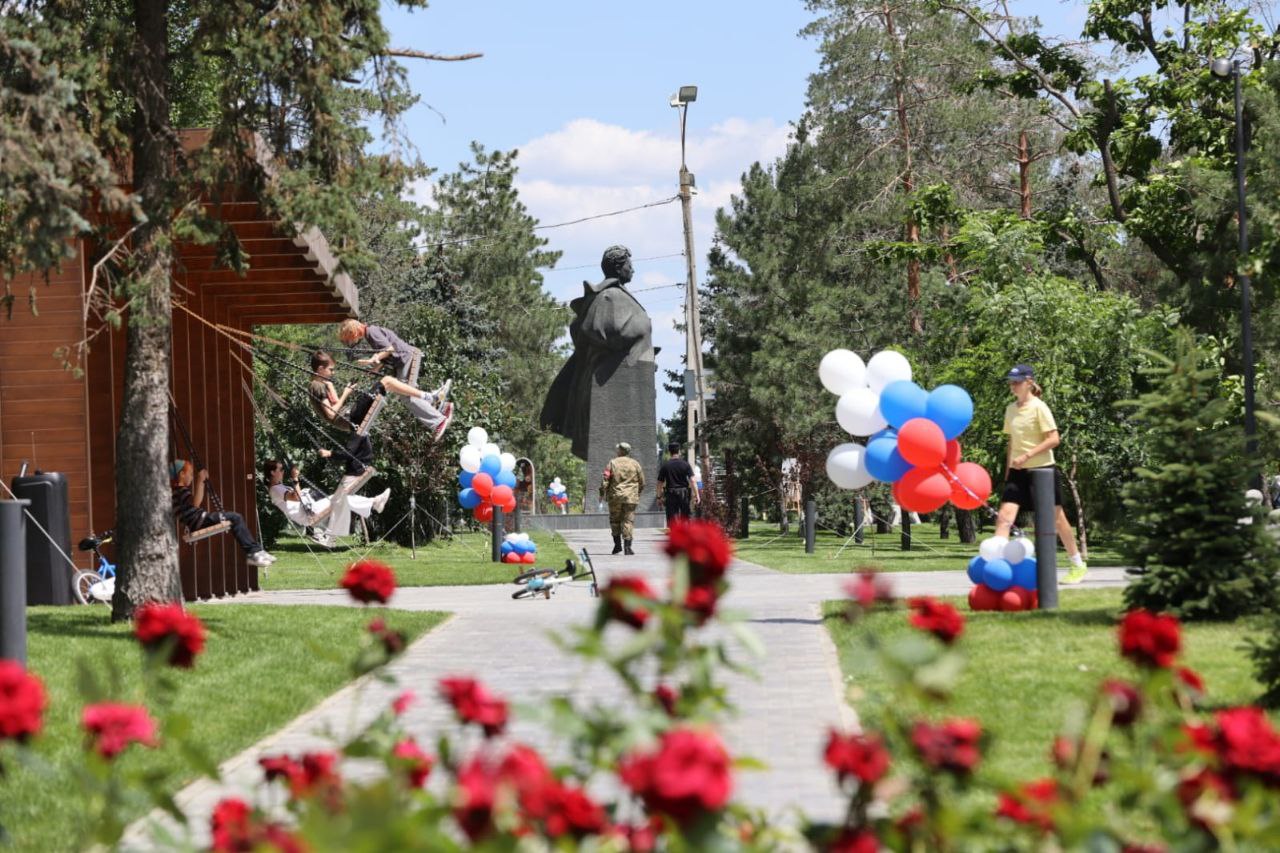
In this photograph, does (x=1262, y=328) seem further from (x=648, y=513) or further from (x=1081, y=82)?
(x=648, y=513)

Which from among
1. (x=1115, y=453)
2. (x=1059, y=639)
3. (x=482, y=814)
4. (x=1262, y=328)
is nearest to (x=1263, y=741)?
(x=482, y=814)

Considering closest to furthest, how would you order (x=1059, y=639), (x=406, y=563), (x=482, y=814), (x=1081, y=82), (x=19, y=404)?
(x=482, y=814)
(x=1059, y=639)
(x=19, y=404)
(x=406, y=563)
(x=1081, y=82)

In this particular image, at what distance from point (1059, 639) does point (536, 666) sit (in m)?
3.34

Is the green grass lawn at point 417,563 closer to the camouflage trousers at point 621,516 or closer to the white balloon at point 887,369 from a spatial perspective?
the camouflage trousers at point 621,516

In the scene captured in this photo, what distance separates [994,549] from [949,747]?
10.3 metres

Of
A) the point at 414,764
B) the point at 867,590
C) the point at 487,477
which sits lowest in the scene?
the point at 414,764

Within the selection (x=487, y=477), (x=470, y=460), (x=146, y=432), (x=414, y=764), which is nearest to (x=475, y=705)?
(x=414, y=764)

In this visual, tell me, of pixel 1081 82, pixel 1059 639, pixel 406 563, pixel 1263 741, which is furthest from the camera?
pixel 1081 82

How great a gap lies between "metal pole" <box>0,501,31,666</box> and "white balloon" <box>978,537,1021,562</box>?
727 centimetres

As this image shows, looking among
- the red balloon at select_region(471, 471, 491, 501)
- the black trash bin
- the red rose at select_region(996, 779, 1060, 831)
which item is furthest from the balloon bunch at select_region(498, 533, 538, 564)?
the red rose at select_region(996, 779, 1060, 831)

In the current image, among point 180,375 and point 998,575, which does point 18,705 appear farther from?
point 180,375

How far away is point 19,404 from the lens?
56.8ft

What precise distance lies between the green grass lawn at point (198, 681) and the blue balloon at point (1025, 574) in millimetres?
4622

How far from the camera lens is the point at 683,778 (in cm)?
285
